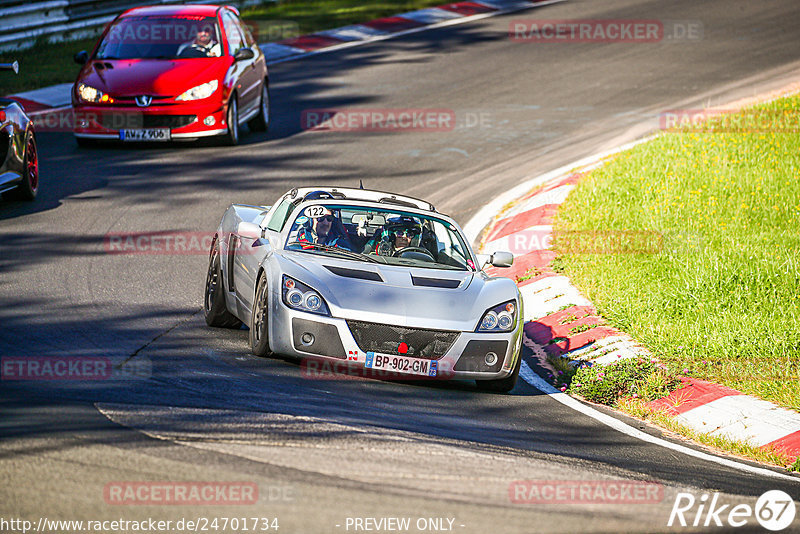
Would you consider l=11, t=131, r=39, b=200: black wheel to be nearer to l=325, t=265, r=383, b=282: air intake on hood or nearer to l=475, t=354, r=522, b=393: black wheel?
l=325, t=265, r=383, b=282: air intake on hood

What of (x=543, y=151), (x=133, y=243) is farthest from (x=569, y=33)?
(x=133, y=243)

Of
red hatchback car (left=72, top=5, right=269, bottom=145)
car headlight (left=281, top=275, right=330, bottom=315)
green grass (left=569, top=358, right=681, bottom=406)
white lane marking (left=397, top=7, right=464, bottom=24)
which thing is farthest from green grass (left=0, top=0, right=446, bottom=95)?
green grass (left=569, top=358, right=681, bottom=406)

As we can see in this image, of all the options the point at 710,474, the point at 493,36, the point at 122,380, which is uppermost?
the point at 493,36

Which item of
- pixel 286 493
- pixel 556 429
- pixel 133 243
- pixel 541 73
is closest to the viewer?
pixel 286 493

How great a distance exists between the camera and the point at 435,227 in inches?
382

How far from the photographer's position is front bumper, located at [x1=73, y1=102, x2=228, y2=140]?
15.6 metres

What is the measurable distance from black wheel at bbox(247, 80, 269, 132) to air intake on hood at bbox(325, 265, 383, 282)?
367 inches

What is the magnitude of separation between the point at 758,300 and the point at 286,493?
6.44m

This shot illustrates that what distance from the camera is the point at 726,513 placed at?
5.89 m

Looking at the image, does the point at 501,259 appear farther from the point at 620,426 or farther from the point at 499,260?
the point at 620,426

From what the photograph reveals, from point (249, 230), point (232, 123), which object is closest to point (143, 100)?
point (232, 123)

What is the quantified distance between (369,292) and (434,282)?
60 centimetres

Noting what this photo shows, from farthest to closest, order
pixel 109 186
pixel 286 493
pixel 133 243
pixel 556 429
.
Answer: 1. pixel 109 186
2. pixel 133 243
3. pixel 556 429
4. pixel 286 493

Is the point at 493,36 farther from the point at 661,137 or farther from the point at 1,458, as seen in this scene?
the point at 1,458
